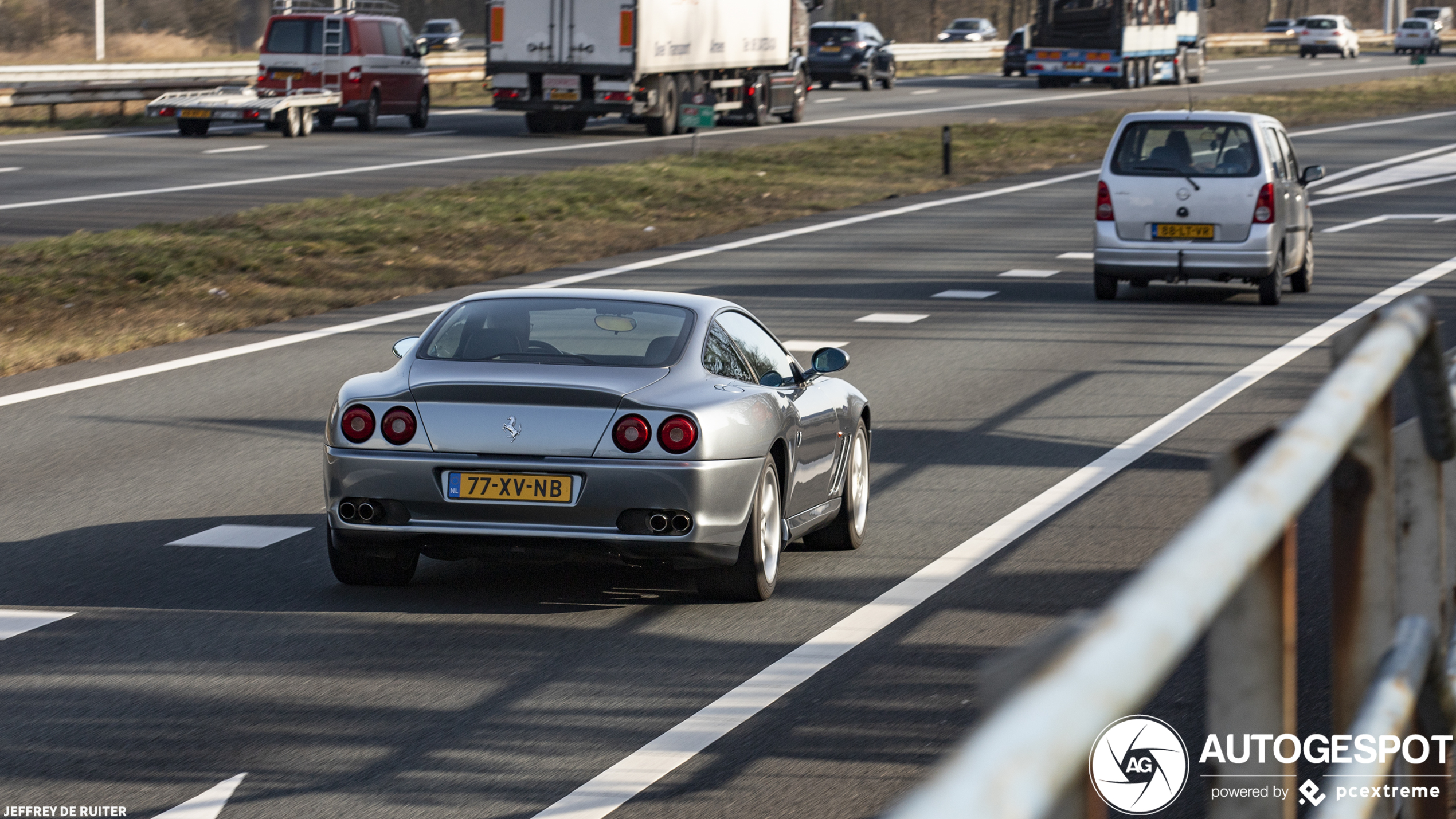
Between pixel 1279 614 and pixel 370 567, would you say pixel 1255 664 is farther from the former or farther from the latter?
pixel 370 567

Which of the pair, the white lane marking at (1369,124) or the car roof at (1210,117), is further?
the white lane marking at (1369,124)

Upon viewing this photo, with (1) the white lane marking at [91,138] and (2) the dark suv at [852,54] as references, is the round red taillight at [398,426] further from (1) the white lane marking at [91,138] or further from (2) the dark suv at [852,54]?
(2) the dark suv at [852,54]

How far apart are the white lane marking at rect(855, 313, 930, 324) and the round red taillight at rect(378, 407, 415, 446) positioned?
33.7 feet

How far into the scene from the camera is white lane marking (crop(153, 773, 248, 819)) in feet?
17.6

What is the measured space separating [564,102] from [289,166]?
9.37 metres

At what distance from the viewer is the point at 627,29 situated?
40.0 meters

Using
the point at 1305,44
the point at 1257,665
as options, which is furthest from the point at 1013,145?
the point at 1305,44

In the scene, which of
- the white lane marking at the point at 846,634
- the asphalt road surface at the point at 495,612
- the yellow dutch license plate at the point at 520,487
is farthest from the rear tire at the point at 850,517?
the yellow dutch license plate at the point at 520,487

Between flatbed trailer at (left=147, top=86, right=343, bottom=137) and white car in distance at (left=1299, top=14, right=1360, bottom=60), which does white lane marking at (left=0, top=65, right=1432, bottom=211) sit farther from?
white car in distance at (left=1299, top=14, right=1360, bottom=60)

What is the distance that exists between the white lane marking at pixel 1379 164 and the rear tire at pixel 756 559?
2535 centimetres

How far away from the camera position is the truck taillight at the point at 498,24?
40844 millimetres

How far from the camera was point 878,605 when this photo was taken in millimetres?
8039

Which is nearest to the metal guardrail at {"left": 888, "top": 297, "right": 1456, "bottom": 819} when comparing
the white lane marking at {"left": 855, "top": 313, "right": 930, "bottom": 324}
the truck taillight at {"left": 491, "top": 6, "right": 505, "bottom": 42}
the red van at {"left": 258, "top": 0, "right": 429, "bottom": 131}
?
Answer: the white lane marking at {"left": 855, "top": 313, "right": 930, "bottom": 324}

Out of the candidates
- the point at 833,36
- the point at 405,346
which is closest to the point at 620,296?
the point at 405,346
